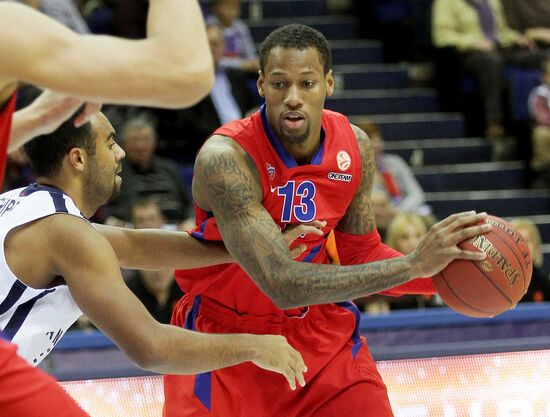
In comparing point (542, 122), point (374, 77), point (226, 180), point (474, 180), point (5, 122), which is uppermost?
point (5, 122)

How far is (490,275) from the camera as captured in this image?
3588 mm

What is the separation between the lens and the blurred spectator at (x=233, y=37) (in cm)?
892

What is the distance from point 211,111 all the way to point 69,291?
543 centimetres

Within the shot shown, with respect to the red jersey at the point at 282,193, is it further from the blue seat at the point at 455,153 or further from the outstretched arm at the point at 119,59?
the blue seat at the point at 455,153

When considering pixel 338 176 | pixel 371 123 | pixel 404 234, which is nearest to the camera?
pixel 338 176

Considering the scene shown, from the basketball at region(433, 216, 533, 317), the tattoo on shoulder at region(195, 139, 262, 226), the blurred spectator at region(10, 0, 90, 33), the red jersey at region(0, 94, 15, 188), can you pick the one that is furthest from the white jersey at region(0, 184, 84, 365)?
the blurred spectator at region(10, 0, 90, 33)

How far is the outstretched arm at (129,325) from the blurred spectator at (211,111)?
5.32 metres

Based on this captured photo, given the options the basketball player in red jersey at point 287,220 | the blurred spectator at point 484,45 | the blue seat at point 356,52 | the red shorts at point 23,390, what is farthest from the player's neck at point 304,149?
the blue seat at point 356,52

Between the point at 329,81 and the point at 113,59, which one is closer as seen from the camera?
the point at 113,59

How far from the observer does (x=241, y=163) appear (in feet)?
12.1

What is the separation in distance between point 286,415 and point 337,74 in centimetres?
631

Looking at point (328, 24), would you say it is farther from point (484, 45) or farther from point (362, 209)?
point (362, 209)

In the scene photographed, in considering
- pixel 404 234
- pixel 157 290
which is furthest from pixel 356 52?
pixel 157 290

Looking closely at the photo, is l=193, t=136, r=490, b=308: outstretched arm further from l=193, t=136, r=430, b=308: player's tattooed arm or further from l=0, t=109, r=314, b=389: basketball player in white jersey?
l=0, t=109, r=314, b=389: basketball player in white jersey
